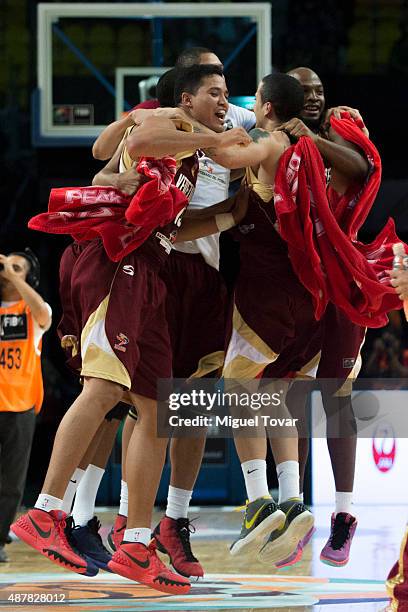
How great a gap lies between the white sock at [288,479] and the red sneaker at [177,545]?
56cm

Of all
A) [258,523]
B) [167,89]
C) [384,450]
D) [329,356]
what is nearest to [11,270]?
[167,89]

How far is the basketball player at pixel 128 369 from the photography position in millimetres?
4699

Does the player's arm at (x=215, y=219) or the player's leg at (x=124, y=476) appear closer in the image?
the player's arm at (x=215, y=219)

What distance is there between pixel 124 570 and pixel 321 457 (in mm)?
5706

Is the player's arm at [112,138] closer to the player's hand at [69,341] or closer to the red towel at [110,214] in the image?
the red towel at [110,214]

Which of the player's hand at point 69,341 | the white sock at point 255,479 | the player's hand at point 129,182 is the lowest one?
the white sock at point 255,479

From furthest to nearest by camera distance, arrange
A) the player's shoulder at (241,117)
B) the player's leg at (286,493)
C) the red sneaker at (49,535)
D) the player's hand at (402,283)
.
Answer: the player's shoulder at (241,117) → the player's leg at (286,493) → the red sneaker at (49,535) → the player's hand at (402,283)

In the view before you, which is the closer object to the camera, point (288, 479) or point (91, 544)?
point (288, 479)

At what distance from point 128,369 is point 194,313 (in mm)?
749

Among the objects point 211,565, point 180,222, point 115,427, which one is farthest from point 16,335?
point 180,222

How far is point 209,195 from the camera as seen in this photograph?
18.5 ft

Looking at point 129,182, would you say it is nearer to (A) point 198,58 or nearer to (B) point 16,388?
(A) point 198,58

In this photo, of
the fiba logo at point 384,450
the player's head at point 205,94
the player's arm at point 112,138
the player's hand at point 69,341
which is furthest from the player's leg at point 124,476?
the fiba logo at point 384,450

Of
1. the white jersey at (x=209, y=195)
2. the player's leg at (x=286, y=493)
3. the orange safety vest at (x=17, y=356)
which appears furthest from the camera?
the orange safety vest at (x=17, y=356)
